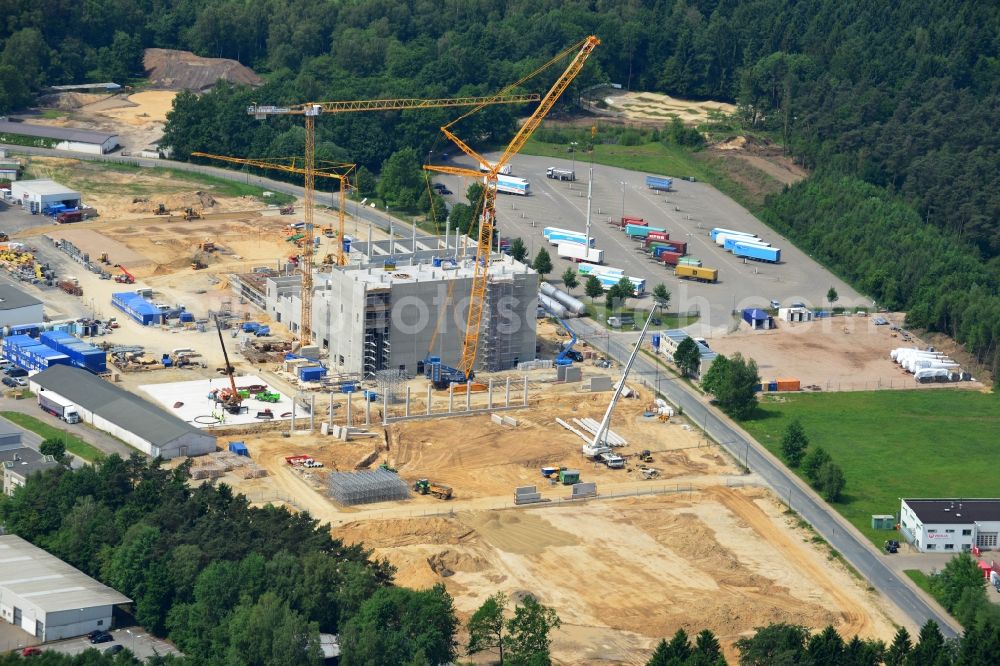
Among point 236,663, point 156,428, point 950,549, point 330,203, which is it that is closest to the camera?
point 236,663

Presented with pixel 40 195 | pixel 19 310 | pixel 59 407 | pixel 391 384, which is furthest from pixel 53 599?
pixel 40 195

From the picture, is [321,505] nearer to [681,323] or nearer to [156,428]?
[156,428]

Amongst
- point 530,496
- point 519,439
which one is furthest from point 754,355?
point 530,496

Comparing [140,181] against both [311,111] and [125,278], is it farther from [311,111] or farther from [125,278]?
[311,111]

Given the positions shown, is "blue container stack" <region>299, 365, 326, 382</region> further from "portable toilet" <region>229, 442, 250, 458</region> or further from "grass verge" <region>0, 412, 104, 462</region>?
"grass verge" <region>0, 412, 104, 462</region>

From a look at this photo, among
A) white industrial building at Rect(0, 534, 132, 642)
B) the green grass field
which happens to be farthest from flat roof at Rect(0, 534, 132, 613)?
the green grass field

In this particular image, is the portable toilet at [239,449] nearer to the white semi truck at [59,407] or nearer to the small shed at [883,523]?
the white semi truck at [59,407]
